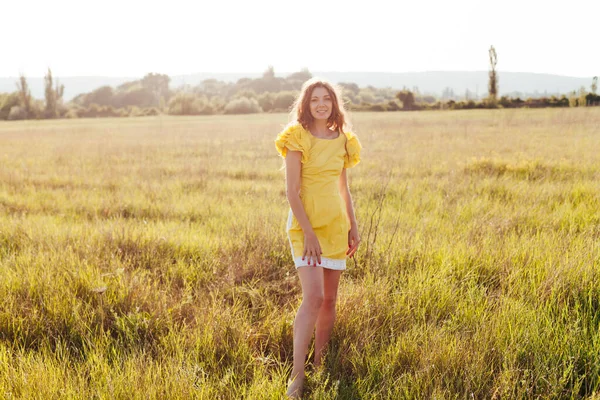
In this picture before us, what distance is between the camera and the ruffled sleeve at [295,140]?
2.68 m

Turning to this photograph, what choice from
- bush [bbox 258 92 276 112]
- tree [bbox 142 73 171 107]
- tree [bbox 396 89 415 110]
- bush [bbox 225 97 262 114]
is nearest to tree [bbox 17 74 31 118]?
bush [bbox 225 97 262 114]

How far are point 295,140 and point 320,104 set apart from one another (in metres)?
0.28

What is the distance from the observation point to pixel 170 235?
5039 mm

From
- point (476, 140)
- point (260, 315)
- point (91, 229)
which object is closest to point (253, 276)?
point (260, 315)

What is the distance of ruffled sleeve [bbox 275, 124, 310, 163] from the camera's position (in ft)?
8.79

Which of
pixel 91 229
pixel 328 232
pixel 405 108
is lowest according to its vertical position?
pixel 91 229

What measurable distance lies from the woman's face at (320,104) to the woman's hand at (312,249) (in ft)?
2.42

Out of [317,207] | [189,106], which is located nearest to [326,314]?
[317,207]

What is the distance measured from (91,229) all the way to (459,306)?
4.01m

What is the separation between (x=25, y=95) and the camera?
71125 millimetres

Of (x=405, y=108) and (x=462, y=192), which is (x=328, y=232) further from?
(x=405, y=108)

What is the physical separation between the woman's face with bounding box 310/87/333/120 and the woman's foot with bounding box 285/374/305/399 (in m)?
1.52

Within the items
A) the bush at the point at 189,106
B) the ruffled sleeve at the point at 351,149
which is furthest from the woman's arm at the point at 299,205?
the bush at the point at 189,106

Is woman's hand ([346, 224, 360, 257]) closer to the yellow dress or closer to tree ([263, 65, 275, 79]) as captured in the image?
the yellow dress
